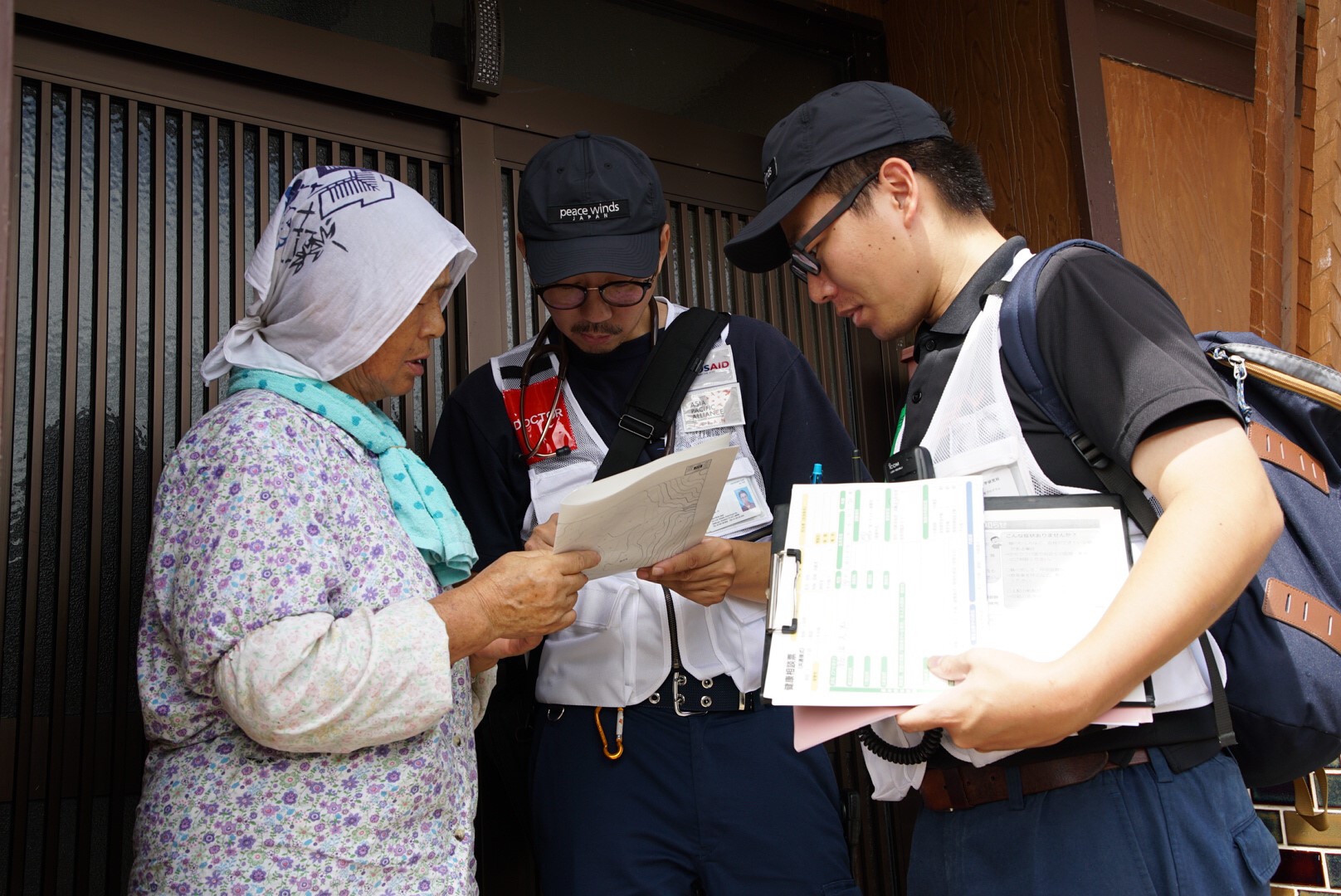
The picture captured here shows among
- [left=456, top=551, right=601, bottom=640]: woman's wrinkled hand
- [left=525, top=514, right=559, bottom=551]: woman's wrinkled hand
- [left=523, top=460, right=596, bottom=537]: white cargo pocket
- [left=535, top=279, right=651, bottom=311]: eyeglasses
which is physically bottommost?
[left=456, top=551, right=601, bottom=640]: woman's wrinkled hand

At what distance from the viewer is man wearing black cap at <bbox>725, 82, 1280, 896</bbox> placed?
1252 mm

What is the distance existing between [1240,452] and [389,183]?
1519mm

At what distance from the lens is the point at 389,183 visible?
2.12 metres

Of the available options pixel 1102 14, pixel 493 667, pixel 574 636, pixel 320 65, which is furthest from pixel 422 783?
pixel 1102 14

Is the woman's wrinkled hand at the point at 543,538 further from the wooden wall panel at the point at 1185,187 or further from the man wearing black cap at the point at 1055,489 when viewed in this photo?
the wooden wall panel at the point at 1185,187

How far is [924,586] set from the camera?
1405mm

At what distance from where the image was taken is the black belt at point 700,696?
7.32 feet

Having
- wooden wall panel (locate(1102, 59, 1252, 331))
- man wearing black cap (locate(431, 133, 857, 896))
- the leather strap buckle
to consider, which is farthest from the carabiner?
wooden wall panel (locate(1102, 59, 1252, 331))

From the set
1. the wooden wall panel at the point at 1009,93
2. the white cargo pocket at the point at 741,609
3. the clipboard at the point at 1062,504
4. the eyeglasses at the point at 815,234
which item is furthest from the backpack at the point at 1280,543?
the wooden wall panel at the point at 1009,93

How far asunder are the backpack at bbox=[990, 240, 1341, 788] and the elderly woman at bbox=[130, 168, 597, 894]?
2.66 feet

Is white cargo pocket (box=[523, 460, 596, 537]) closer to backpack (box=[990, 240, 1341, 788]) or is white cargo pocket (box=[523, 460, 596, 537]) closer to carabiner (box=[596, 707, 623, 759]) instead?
carabiner (box=[596, 707, 623, 759])

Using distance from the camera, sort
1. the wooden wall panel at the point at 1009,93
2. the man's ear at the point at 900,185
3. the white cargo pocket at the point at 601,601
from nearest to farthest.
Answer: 1. the man's ear at the point at 900,185
2. the white cargo pocket at the point at 601,601
3. the wooden wall panel at the point at 1009,93

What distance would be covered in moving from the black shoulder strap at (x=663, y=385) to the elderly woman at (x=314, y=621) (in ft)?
1.55

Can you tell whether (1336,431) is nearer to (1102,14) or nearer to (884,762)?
(884,762)
